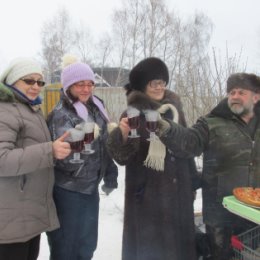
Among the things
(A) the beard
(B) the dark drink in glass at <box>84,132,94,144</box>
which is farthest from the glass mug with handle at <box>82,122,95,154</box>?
(A) the beard

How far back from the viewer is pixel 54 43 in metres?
31.2

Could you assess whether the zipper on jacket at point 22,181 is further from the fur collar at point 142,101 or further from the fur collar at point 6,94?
the fur collar at point 142,101

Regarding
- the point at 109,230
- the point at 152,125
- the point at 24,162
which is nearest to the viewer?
the point at 24,162

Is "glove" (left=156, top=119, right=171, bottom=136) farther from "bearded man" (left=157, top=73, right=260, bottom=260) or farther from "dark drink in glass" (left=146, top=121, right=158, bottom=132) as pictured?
"bearded man" (left=157, top=73, right=260, bottom=260)

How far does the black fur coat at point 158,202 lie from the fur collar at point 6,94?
90cm

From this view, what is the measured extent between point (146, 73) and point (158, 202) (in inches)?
40.4

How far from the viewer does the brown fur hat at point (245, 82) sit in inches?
113

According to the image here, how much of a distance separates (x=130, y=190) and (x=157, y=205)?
→ 0.25 metres

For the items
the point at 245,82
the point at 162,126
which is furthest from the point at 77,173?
the point at 245,82

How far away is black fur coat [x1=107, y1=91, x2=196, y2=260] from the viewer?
2.86m

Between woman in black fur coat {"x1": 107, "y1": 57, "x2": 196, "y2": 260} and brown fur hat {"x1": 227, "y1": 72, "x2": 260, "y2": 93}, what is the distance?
0.46 metres

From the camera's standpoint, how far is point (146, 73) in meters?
2.93

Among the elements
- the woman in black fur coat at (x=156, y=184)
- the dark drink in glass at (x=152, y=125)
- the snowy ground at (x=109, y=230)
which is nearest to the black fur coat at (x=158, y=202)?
the woman in black fur coat at (x=156, y=184)

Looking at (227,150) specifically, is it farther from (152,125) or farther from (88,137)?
(88,137)
